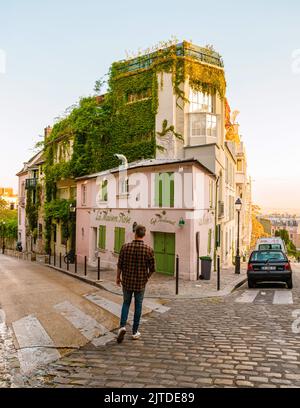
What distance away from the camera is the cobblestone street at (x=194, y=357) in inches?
184

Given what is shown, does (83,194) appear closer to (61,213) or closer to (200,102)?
(61,213)

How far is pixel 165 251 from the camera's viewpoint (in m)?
17.2

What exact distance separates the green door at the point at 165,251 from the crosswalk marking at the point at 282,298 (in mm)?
5107

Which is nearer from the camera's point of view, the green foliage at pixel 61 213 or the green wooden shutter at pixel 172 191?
the green wooden shutter at pixel 172 191

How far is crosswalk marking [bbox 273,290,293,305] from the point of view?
1038 cm

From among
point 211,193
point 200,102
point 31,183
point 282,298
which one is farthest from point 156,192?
point 31,183

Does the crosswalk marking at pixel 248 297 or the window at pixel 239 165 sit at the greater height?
the window at pixel 239 165

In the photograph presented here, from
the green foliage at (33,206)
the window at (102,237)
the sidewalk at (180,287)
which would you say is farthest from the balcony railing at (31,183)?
the sidewalk at (180,287)

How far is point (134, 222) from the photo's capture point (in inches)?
732

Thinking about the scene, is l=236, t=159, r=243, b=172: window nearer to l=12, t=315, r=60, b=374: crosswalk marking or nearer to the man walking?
l=12, t=315, r=60, b=374: crosswalk marking

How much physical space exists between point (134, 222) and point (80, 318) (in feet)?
35.4

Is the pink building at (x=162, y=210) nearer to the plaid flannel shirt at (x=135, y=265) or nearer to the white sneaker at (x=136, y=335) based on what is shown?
the white sneaker at (x=136, y=335)

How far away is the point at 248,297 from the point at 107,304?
4.29m

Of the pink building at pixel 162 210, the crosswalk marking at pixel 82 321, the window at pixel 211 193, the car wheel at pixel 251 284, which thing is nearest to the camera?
the crosswalk marking at pixel 82 321
